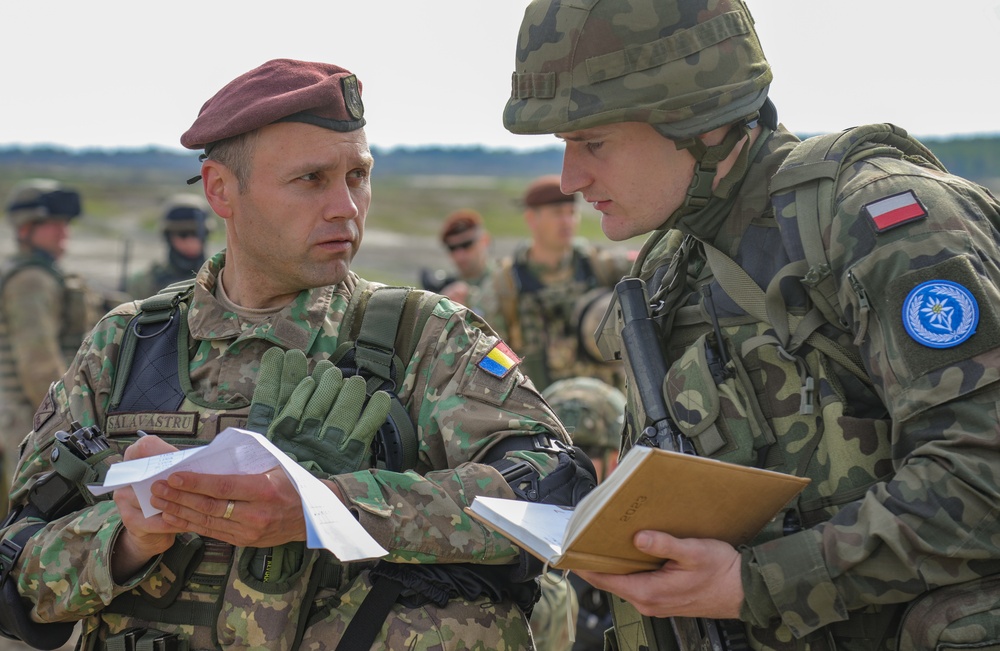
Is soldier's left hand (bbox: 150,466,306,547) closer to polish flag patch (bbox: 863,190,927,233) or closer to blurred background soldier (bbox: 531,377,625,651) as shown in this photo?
polish flag patch (bbox: 863,190,927,233)

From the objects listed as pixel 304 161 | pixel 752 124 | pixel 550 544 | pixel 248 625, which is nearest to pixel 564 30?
pixel 752 124

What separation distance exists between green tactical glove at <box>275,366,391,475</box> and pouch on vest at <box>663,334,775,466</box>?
78cm

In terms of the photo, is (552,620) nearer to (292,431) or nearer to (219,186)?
(292,431)

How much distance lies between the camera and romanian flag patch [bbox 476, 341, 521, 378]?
115 inches

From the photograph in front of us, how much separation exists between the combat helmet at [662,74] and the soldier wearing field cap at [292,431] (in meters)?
0.69

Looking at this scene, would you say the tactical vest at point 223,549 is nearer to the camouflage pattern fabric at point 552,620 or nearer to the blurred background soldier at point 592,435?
the camouflage pattern fabric at point 552,620

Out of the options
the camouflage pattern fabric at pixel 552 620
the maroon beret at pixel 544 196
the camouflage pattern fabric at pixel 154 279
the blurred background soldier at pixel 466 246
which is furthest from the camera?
the blurred background soldier at pixel 466 246

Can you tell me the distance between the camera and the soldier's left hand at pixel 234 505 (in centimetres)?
235

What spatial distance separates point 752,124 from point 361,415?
4.21 feet

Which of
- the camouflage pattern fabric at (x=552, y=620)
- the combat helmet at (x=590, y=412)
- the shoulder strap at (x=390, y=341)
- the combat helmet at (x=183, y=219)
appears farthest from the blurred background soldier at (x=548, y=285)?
the shoulder strap at (x=390, y=341)

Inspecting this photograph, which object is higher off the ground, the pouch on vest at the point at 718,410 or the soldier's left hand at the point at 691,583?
the pouch on vest at the point at 718,410

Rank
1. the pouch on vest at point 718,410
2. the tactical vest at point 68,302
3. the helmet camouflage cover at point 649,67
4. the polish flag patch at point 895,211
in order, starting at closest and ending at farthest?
1. the polish flag patch at point 895,211
2. the pouch on vest at point 718,410
3. the helmet camouflage cover at point 649,67
4. the tactical vest at point 68,302

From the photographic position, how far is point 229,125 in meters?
2.98

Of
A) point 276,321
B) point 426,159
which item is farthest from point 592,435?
point 426,159
